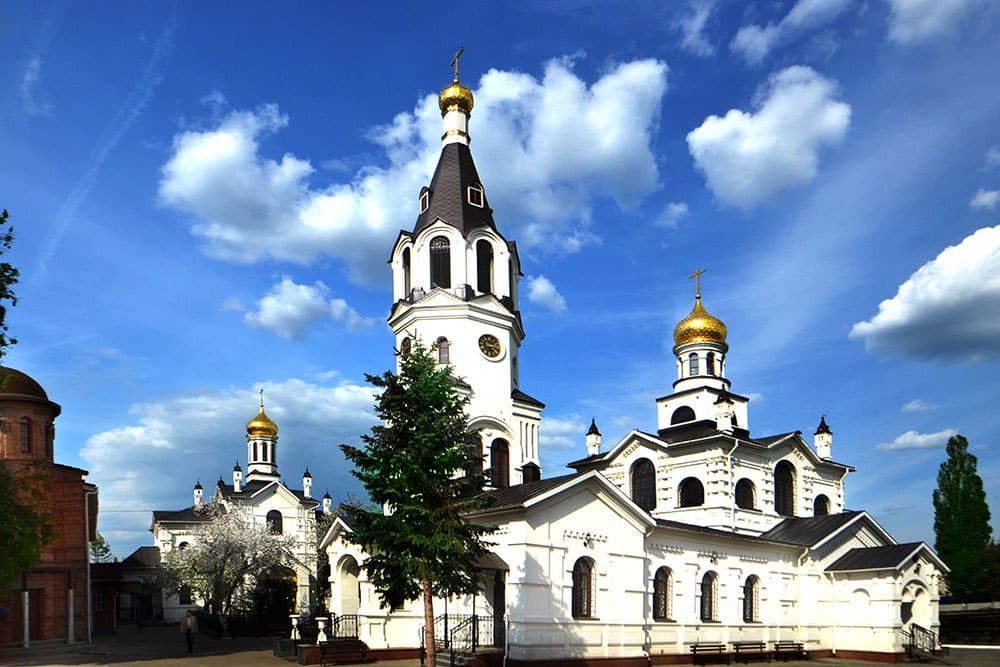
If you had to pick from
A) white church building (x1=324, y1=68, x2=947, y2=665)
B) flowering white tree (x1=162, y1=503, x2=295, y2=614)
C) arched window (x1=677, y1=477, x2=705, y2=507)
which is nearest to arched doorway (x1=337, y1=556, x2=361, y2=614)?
white church building (x1=324, y1=68, x2=947, y2=665)

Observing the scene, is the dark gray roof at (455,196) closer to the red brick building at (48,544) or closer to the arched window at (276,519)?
the red brick building at (48,544)

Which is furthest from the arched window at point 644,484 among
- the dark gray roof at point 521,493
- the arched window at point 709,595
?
the dark gray roof at point 521,493

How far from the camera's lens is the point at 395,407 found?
20.0m

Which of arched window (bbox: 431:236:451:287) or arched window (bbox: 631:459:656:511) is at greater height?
arched window (bbox: 431:236:451:287)

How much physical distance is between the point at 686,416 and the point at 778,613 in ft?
32.5

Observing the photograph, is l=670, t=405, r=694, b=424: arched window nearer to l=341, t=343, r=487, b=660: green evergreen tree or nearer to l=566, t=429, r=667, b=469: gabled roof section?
l=566, t=429, r=667, b=469: gabled roof section

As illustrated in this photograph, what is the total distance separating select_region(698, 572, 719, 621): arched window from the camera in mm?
29750

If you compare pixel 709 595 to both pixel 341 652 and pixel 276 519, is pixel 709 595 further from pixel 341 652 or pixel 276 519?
pixel 276 519

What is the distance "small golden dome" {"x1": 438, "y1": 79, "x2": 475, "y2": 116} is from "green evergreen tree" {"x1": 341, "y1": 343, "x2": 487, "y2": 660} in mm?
19387

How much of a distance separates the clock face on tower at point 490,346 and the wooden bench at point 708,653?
41.0ft

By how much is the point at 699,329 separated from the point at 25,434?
28873 millimetres

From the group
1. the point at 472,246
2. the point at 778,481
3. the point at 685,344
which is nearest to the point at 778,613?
the point at 778,481

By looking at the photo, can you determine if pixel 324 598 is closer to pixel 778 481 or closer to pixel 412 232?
pixel 412 232

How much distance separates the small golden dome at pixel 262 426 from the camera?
Result: 64.2 metres
